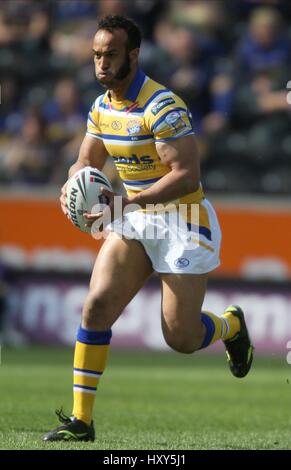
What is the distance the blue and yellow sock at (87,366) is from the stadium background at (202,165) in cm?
626

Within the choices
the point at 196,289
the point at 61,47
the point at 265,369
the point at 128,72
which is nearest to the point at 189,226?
the point at 196,289

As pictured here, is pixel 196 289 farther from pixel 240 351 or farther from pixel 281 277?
pixel 281 277

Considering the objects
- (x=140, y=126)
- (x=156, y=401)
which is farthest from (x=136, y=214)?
(x=156, y=401)

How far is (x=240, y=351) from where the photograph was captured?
25.7 feet

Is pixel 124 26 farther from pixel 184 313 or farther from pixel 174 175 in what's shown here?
pixel 184 313

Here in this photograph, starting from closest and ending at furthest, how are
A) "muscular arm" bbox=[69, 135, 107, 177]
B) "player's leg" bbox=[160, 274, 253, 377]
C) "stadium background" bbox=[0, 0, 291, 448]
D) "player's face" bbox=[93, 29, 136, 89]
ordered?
"player's face" bbox=[93, 29, 136, 89], "player's leg" bbox=[160, 274, 253, 377], "muscular arm" bbox=[69, 135, 107, 177], "stadium background" bbox=[0, 0, 291, 448]

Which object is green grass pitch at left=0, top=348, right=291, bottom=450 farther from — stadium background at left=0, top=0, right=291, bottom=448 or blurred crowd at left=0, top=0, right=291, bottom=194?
blurred crowd at left=0, top=0, right=291, bottom=194

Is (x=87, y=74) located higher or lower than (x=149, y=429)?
higher

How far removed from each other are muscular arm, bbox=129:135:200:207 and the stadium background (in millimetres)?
6598

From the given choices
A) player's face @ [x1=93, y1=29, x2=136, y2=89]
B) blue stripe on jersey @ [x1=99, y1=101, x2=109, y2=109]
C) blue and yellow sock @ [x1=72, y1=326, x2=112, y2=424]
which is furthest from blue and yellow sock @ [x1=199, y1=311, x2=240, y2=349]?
player's face @ [x1=93, y1=29, x2=136, y2=89]

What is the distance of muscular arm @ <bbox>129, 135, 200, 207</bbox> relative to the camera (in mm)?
6621

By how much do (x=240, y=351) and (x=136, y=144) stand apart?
1.92 meters

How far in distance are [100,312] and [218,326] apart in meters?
1.11

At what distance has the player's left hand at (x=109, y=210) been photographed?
650cm
